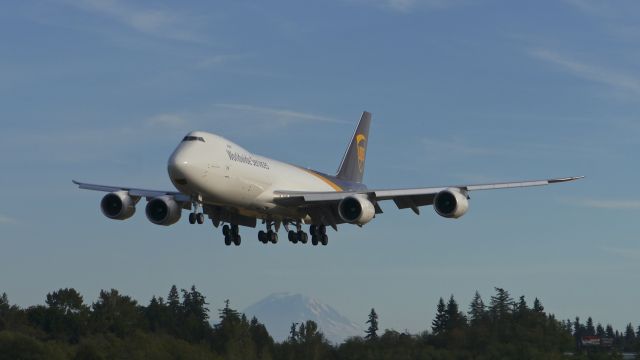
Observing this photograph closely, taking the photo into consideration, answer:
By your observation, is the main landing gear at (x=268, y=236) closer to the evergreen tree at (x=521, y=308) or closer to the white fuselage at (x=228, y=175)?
the white fuselage at (x=228, y=175)

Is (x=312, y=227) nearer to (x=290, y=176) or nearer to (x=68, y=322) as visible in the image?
(x=290, y=176)

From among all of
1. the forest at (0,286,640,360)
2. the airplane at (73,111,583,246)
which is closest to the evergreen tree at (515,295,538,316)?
the forest at (0,286,640,360)

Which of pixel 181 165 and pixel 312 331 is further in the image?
pixel 312 331

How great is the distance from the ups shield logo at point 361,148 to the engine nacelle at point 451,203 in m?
19.5

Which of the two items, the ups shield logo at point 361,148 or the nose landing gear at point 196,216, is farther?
the ups shield logo at point 361,148

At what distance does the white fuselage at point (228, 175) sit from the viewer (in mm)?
60562

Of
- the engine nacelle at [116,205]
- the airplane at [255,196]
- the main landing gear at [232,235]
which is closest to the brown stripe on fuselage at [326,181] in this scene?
the airplane at [255,196]

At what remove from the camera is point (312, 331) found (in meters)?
116

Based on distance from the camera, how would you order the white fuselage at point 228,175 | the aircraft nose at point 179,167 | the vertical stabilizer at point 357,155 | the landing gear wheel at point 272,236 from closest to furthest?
the aircraft nose at point 179,167 → the white fuselage at point 228,175 → the landing gear wheel at point 272,236 → the vertical stabilizer at point 357,155

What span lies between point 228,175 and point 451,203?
1251cm

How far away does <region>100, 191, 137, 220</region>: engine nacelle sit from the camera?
68.8 meters

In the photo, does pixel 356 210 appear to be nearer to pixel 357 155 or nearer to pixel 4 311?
pixel 357 155

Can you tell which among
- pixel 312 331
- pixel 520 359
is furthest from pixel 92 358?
pixel 520 359

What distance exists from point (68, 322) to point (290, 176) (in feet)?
211
